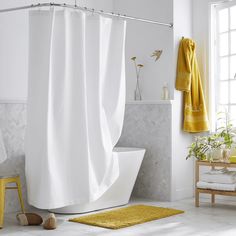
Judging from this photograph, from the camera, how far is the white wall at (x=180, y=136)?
6023 millimetres

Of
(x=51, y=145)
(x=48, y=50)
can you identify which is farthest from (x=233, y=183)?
(x=48, y=50)

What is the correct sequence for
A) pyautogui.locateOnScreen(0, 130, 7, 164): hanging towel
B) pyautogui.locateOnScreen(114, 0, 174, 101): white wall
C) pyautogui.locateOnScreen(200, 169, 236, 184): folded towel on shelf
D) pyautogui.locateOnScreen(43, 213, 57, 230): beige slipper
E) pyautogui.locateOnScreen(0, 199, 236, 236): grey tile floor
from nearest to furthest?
1. pyautogui.locateOnScreen(0, 199, 236, 236): grey tile floor
2. pyautogui.locateOnScreen(43, 213, 57, 230): beige slipper
3. pyautogui.locateOnScreen(0, 130, 7, 164): hanging towel
4. pyautogui.locateOnScreen(200, 169, 236, 184): folded towel on shelf
5. pyautogui.locateOnScreen(114, 0, 174, 101): white wall

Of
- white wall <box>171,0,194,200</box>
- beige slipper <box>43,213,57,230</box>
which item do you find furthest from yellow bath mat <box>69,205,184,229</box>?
white wall <box>171,0,194,200</box>

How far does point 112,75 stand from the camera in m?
5.02

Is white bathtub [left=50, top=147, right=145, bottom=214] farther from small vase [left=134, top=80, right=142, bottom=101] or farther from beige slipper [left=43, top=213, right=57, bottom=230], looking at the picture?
small vase [left=134, top=80, right=142, bottom=101]

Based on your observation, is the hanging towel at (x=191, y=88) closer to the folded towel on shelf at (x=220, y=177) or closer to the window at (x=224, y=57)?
the window at (x=224, y=57)

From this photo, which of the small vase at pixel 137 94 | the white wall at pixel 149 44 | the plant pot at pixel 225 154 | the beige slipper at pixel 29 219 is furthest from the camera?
A: the small vase at pixel 137 94

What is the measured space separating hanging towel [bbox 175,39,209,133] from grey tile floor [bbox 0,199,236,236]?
118cm

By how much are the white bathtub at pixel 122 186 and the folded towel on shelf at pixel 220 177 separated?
757 mm

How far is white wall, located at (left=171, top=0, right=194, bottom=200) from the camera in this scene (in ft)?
19.8

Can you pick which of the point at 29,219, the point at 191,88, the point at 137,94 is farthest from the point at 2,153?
the point at 191,88

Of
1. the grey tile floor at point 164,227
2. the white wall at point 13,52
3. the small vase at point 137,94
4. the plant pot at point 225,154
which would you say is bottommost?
the grey tile floor at point 164,227

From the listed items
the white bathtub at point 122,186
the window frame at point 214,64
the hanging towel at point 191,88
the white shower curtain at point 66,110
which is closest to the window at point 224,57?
the window frame at point 214,64

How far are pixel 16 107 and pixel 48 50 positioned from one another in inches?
40.1
